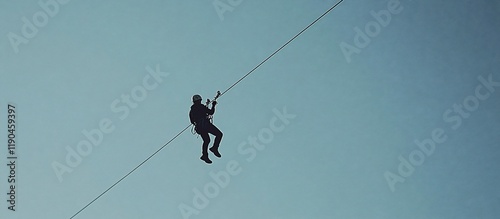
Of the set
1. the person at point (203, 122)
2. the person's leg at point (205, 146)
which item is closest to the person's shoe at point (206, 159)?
the person's leg at point (205, 146)

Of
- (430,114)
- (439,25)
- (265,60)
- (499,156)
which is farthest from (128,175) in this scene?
(499,156)

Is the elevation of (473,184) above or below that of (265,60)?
below

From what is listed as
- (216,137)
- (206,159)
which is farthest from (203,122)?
(206,159)

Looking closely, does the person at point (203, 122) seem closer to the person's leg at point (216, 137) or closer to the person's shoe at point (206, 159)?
the person's leg at point (216, 137)

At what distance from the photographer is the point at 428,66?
724 centimetres

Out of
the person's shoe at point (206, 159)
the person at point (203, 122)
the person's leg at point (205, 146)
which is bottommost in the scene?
the person's shoe at point (206, 159)

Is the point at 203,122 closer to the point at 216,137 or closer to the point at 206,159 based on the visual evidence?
the point at 216,137

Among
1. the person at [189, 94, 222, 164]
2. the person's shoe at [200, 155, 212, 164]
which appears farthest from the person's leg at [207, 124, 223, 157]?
the person's shoe at [200, 155, 212, 164]

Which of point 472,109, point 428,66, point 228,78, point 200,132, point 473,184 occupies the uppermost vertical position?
point 228,78

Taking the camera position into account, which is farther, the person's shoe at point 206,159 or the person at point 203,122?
the person's shoe at point 206,159

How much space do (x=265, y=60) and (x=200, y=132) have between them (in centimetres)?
127

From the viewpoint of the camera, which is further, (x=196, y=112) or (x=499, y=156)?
(x=499, y=156)

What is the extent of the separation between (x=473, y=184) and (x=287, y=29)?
328 cm

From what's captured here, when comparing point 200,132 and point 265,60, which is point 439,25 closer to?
point 265,60
